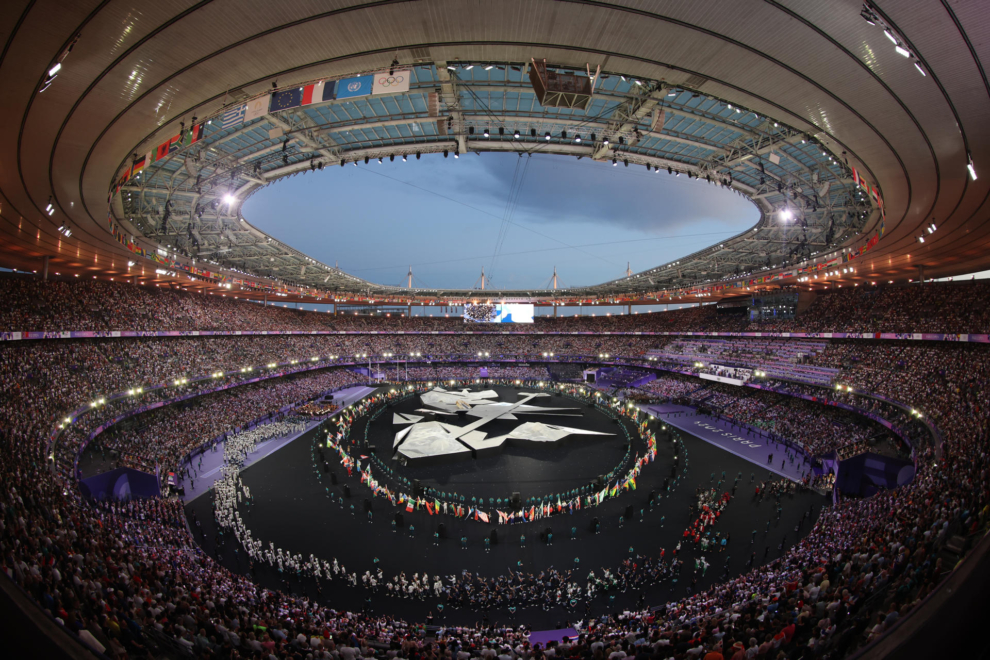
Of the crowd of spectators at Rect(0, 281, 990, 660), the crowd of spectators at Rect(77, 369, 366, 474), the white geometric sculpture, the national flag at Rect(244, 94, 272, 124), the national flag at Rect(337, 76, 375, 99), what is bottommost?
the crowd of spectators at Rect(77, 369, 366, 474)

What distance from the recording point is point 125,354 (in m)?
29.0

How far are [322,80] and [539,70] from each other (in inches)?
196

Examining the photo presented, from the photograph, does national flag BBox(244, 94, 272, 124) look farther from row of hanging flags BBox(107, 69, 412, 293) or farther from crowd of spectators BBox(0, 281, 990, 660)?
crowd of spectators BBox(0, 281, 990, 660)

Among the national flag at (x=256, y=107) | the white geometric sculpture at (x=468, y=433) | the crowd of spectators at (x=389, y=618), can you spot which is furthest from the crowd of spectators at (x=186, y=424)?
the national flag at (x=256, y=107)

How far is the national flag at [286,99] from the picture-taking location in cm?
903

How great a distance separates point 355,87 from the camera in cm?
866

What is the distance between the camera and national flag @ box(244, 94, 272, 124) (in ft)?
30.5

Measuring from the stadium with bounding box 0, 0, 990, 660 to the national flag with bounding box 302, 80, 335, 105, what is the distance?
0.09m

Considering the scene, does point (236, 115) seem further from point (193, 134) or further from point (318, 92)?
point (318, 92)

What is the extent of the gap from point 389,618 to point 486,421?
70.2 feet

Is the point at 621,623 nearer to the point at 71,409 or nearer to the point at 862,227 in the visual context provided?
the point at 862,227

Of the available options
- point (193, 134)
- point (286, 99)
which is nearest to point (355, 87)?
point (286, 99)

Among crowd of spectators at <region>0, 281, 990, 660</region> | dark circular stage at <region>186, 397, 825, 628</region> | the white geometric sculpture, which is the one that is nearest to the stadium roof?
crowd of spectators at <region>0, 281, 990, 660</region>

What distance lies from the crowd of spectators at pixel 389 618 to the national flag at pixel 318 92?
10.2 meters
